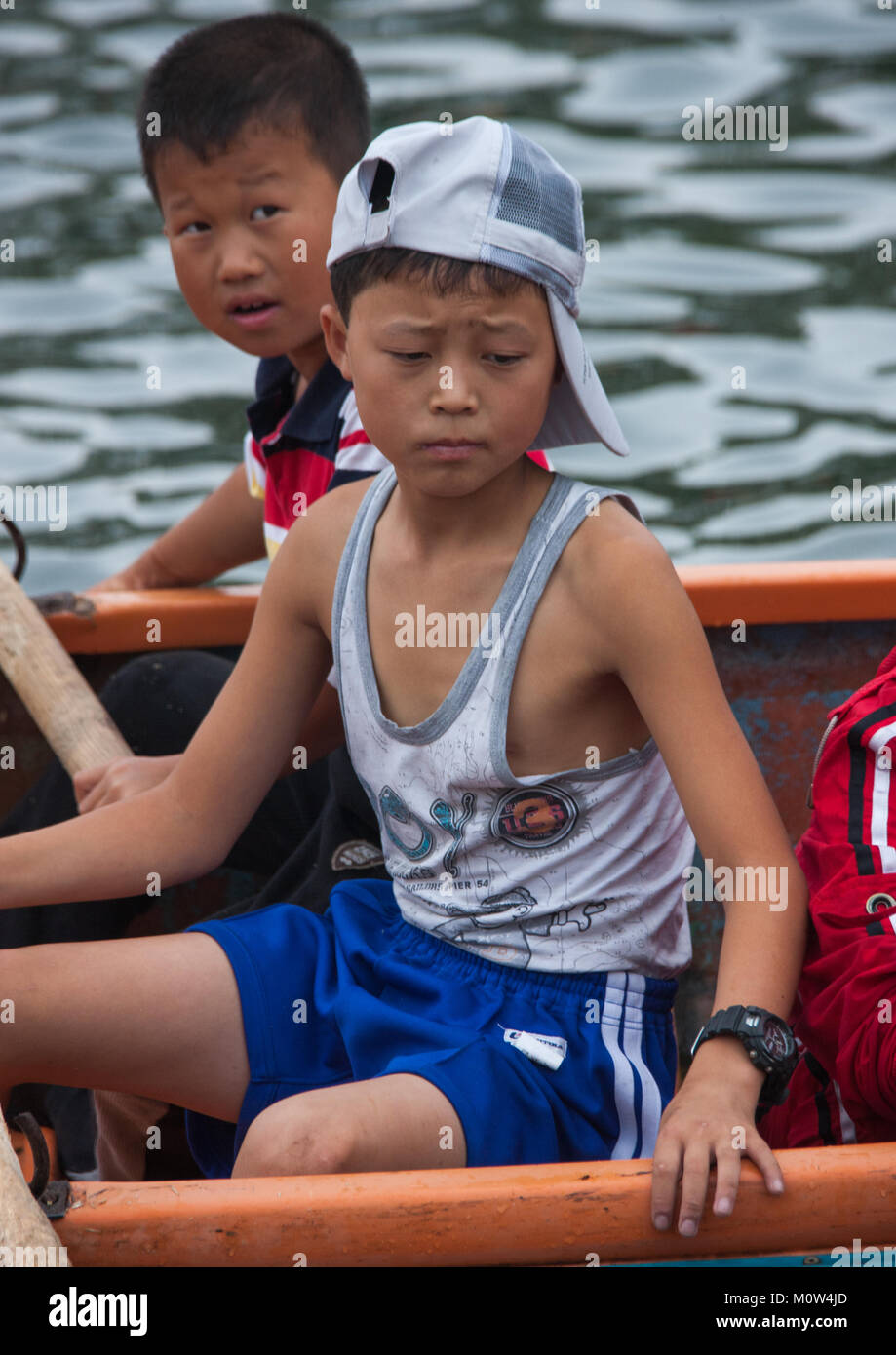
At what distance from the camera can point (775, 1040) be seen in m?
1.49

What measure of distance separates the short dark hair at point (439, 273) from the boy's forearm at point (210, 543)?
108 centimetres

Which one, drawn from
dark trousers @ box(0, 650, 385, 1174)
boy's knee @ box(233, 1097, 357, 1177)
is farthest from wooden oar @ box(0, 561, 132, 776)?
boy's knee @ box(233, 1097, 357, 1177)

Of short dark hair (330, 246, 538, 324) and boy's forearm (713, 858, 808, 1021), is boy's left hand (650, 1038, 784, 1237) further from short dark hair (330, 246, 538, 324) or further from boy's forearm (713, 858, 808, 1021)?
short dark hair (330, 246, 538, 324)

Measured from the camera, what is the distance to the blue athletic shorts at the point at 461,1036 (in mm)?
1600

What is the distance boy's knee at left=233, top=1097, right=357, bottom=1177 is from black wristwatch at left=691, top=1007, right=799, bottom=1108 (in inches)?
12.3

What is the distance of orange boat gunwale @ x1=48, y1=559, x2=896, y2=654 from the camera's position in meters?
2.44

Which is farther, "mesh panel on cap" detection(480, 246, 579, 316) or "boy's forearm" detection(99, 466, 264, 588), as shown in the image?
"boy's forearm" detection(99, 466, 264, 588)

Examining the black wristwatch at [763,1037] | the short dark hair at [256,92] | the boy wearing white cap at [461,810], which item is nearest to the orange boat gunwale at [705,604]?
the short dark hair at [256,92]

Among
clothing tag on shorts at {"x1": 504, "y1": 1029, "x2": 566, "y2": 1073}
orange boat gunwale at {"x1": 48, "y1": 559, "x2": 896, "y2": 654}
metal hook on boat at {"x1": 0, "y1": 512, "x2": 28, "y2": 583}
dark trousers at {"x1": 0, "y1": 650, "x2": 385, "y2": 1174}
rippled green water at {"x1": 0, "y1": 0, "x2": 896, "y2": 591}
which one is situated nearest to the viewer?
clothing tag on shorts at {"x1": 504, "y1": 1029, "x2": 566, "y2": 1073}

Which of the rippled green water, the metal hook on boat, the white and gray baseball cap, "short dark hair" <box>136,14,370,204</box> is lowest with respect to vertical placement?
the metal hook on boat
